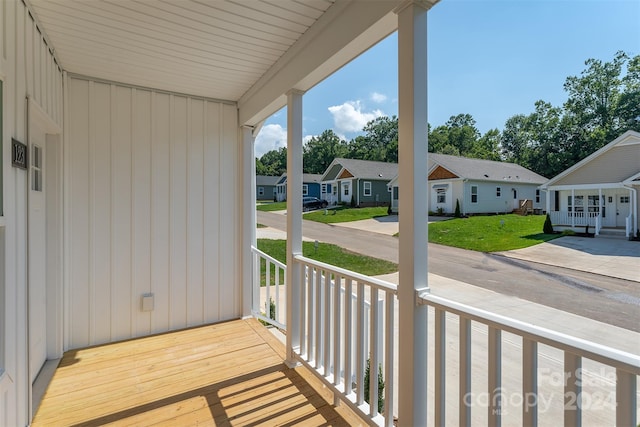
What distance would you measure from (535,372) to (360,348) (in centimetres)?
104

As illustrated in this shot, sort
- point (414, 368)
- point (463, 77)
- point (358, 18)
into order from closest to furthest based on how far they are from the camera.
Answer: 1. point (414, 368)
2. point (358, 18)
3. point (463, 77)

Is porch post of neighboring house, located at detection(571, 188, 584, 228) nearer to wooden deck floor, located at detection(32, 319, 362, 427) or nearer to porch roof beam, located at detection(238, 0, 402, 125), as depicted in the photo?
porch roof beam, located at detection(238, 0, 402, 125)

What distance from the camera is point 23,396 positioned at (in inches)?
69.9

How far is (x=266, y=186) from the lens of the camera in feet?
67.2

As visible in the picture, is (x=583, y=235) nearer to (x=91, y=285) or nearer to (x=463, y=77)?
(x=463, y=77)

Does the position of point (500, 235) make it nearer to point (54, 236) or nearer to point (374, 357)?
point (374, 357)

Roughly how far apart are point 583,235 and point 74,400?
10.5ft

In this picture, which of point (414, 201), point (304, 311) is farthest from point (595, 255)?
point (304, 311)

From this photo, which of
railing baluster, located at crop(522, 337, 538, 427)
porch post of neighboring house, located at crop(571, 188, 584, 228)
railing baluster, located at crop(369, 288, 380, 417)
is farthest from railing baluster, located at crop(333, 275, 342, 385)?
porch post of neighboring house, located at crop(571, 188, 584, 228)

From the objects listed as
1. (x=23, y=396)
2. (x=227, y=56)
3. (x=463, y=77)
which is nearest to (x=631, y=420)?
(x=463, y=77)

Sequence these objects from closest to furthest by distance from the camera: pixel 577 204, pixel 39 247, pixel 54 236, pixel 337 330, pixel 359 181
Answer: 1. pixel 577 204
2. pixel 337 330
3. pixel 39 247
4. pixel 54 236
5. pixel 359 181

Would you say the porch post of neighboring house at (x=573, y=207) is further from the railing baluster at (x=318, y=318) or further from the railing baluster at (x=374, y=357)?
the railing baluster at (x=318, y=318)

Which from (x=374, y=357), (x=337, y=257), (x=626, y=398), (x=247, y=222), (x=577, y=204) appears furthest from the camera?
(x=337, y=257)

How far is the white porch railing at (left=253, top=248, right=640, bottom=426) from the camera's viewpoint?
911 mm
